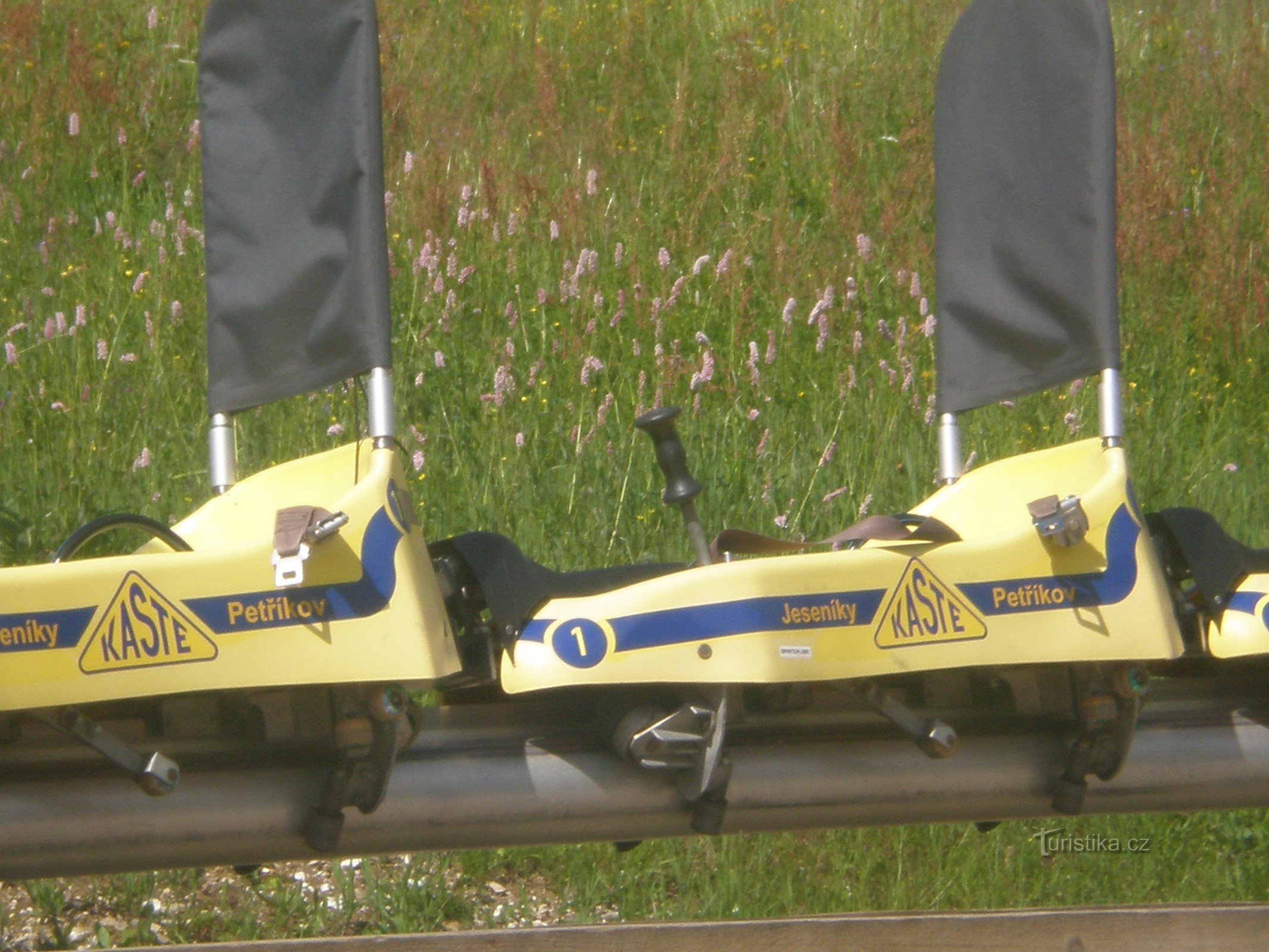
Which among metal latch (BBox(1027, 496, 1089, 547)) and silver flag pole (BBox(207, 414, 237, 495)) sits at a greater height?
silver flag pole (BBox(207, 414, 237, 495))

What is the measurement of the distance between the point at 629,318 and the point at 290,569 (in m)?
3.83

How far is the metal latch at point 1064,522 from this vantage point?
227 cm

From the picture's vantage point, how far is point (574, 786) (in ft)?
7.43

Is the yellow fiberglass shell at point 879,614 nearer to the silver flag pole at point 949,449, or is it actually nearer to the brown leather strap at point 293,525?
the brown leather strap at point 293,525

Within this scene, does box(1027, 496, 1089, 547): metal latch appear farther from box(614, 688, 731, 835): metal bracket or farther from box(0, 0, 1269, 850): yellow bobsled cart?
box(614, 688, 731, 835): metal bracket

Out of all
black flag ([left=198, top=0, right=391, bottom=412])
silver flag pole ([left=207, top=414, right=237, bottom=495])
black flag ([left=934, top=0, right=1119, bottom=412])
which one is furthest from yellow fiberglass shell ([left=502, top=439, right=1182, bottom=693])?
silver flag pole ([left=207, top=414, right=237, bottom=495])

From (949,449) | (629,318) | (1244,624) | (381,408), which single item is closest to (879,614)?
(1244,624)

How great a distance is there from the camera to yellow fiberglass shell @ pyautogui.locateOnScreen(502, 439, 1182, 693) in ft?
7.00

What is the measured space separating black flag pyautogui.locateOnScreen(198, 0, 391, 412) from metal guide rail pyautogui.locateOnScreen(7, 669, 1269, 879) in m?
0.59

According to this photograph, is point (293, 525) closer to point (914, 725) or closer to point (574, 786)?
point (574, 786)

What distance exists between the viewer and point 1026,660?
7.50 ft

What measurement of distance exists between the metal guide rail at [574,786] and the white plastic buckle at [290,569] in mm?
358

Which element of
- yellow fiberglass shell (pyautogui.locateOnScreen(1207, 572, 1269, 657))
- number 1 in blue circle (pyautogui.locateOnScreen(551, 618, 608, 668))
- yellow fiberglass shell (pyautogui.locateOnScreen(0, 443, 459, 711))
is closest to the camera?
yellow fiberglass shell (pyautogui.locateOnScreen(0, 443, 459, 711))

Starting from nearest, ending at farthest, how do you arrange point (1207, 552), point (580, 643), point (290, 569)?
point (290, 569), point (580, 643), point (1207, 552)
